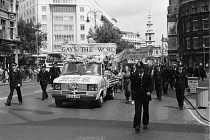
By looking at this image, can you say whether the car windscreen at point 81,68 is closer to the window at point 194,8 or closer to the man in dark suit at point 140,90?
the man in dark suit at point 140,90

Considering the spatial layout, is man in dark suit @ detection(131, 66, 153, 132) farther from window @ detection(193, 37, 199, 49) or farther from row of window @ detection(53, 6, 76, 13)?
row of window @ detection(53, 6, 76, 13)

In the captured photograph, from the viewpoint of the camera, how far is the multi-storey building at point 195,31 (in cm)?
5650

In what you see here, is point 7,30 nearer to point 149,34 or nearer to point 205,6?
point 205,6

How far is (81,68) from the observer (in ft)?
47.0

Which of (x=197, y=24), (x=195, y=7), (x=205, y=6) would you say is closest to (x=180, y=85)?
(x=197, y=24)

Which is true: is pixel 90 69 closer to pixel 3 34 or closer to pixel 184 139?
pixel 184 139

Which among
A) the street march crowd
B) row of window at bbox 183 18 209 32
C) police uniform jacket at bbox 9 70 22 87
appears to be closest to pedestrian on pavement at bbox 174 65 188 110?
the street march crowd

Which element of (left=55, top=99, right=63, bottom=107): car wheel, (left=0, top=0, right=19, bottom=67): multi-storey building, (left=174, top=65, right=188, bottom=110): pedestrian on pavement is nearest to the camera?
(left=174, top=65, right=188, bottom=110): pedestrian on pavement

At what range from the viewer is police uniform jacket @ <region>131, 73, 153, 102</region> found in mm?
8758

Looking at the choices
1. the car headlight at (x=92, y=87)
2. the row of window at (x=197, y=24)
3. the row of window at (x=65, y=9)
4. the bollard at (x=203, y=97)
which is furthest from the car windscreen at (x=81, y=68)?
the row of window at (x=65, y=9)

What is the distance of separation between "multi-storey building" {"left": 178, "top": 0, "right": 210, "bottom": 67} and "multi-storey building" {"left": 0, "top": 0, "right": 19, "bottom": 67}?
29.2m

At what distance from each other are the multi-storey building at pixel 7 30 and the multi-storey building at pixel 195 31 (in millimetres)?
29229

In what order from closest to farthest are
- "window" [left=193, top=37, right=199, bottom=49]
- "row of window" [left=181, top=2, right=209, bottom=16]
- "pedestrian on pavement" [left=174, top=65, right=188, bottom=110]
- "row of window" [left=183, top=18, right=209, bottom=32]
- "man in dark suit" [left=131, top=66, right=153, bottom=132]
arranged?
"man in dark suit" [left=131, top=66, right=153, bottom=132]
"pedestrian on pavement" [left=174, top=65, right=188, bottom=110]
"row of window" [left=183, top=18, right=209, bottom=32]
"row of window" [left=181, top=2, right=209, bottom=16]
"window" [left=193, top=37, right=199, bottom=49]

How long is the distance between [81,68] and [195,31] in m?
47.3
